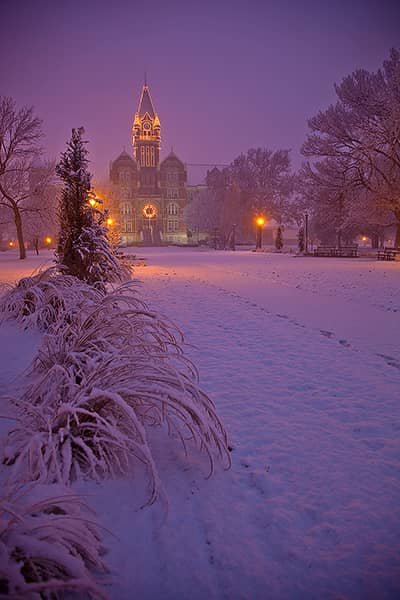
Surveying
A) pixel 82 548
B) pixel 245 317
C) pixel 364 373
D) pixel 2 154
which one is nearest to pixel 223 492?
pixel 82 548

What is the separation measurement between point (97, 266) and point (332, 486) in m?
7.18

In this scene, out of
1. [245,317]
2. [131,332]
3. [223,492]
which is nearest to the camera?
[223,492]

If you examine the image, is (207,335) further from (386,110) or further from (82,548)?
(386,110)

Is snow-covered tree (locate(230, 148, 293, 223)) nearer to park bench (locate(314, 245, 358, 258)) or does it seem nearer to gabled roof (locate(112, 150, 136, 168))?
park bench (locate(314, 245, 358, 258))

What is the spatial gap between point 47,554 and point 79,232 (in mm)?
7948

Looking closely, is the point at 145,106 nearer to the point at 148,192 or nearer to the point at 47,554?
the point at 148,192

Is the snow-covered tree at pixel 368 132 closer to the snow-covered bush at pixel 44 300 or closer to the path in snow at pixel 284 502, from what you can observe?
the snow-covered bush at pixel 44 300

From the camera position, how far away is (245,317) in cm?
727

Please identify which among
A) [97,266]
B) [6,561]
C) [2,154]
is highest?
[2,154]

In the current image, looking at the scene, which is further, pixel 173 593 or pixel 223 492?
pixel 223 492

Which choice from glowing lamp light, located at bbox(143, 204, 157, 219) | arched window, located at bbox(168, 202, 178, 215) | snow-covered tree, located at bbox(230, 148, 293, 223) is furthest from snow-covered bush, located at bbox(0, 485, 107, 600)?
arched window, located at bbox(168, 202, 178, 215)

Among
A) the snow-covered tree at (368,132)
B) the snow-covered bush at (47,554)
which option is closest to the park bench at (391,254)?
the snow-covered tree at (368,132)

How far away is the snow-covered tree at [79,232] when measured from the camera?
8156mm

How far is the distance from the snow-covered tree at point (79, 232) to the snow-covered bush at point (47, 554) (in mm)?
6784
